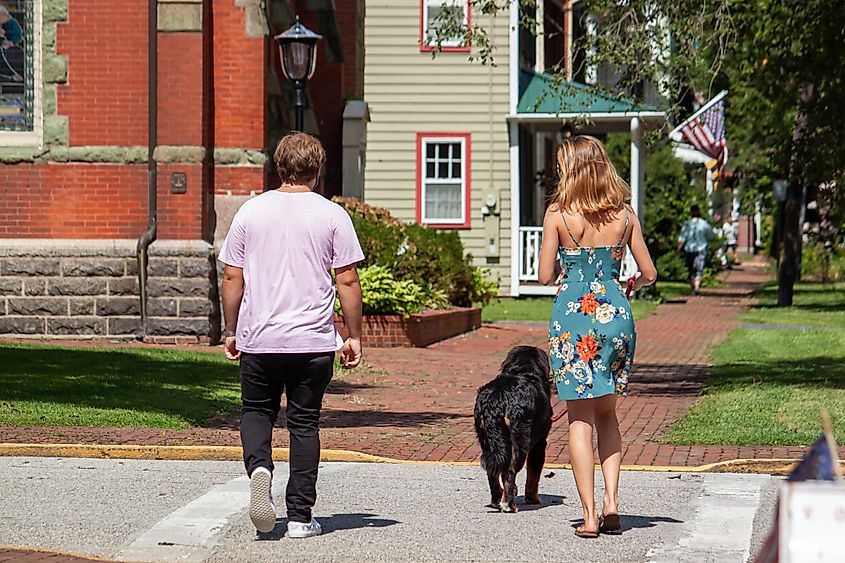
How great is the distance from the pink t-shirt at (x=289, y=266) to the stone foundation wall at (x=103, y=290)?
1140 centimetres

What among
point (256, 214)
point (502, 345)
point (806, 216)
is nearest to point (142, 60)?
point (502, 345)

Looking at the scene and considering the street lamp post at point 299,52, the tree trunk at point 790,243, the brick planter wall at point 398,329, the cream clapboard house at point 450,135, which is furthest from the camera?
the cream clapboard house at point 450,135

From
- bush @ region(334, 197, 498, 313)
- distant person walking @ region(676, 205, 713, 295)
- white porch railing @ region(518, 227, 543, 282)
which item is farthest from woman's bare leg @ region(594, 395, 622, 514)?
distant person walking @ region(676, 205, 713, 295)

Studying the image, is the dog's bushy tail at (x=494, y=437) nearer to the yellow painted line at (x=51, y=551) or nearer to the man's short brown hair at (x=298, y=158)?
the man's short brown hair at (x=298, y=158)

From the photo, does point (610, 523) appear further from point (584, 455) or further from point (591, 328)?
point (591, 328)

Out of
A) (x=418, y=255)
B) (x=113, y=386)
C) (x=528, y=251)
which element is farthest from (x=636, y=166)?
(x=113, y=386)

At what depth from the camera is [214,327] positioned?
18.7 m

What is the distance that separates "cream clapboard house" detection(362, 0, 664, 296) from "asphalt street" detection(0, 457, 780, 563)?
20.8 metres

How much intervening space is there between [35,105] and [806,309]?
15.7 meters

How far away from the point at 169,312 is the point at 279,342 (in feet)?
38.4

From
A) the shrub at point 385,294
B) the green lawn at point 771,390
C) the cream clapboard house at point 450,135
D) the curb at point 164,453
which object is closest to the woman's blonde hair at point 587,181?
the curb at point 164,453

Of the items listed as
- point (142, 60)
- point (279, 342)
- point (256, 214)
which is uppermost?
point (142, 60)

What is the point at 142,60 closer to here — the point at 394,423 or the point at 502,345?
the point at 502,345

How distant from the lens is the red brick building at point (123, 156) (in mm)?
18547
